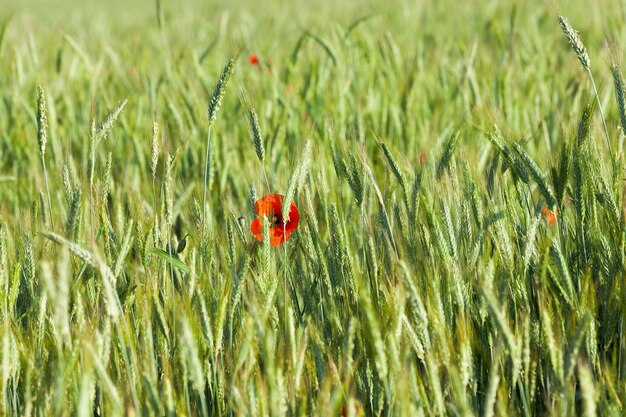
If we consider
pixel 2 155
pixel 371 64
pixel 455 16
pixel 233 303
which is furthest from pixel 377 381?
pixel 455 16

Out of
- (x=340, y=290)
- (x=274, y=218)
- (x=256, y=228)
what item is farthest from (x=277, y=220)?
(x=340, y=290)

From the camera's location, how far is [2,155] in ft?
8.57

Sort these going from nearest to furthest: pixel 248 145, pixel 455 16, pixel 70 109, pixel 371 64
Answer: pixel 248 145, pixel 70 109, pixel 371 64, pixel 455 16

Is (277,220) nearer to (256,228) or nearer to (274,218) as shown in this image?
(274,218)

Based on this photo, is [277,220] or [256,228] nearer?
[256,228]

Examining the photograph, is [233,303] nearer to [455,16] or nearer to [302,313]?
[302,313]

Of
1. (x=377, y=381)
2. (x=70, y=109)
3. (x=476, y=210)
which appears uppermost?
(x=70, y=109)

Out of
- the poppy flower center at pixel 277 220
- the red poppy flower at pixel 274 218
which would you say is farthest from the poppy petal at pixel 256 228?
the poppy flower center at pixel 277 220

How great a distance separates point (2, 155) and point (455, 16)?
10.2 ft

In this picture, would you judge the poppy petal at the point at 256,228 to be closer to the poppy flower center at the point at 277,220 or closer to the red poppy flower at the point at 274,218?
the red poppy flower at the point at 274,218

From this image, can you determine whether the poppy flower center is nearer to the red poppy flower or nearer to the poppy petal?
the red poppy flower

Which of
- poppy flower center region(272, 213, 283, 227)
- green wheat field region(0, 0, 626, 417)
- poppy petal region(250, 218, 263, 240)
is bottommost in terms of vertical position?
green wheat field region(0, 0, 626, 417)

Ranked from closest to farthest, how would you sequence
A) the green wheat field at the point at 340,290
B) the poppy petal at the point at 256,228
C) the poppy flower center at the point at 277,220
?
the green wheat field at the point at 340,290, the poppy petal at the point at 256,228, the poppy flower center at the point at 277,220

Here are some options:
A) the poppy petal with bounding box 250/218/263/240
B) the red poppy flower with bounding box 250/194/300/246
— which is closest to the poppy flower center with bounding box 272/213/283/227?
the red poppy flower with bounding box 250/194/300/246
